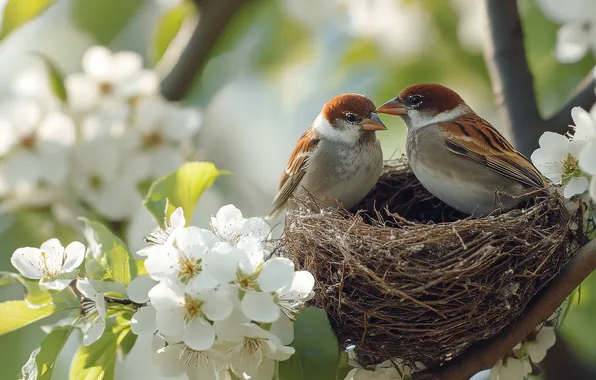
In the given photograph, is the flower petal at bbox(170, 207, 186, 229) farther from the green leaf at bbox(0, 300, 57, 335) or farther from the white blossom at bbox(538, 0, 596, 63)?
the white blossom at bbox(538, 0, 596, 63)

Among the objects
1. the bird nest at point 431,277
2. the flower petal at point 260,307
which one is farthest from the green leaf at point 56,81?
the flower petal at point 260,307

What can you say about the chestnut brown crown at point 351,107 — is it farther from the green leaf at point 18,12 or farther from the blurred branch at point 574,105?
the green leaf at point 18,12

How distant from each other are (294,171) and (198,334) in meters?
1.64

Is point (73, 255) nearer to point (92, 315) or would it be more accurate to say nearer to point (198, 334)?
point (92, 315)

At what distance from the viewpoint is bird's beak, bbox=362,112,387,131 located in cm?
331

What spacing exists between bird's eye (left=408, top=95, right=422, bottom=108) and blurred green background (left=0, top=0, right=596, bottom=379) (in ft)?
1.43

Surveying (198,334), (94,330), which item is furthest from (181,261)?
(94,330)

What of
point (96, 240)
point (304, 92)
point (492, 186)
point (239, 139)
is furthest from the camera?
point (239, 139)

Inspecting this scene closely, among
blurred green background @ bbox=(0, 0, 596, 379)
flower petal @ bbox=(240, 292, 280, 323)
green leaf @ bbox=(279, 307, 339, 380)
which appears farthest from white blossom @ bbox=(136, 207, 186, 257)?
blurred green background @ bbox=(0, 0, 596, 379)

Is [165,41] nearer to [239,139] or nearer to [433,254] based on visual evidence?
[239,139]

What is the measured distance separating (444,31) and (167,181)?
200cm

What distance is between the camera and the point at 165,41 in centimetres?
399

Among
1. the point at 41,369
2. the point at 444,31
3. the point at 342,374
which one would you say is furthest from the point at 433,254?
the point at 444,31

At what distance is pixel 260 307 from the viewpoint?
1823mm
